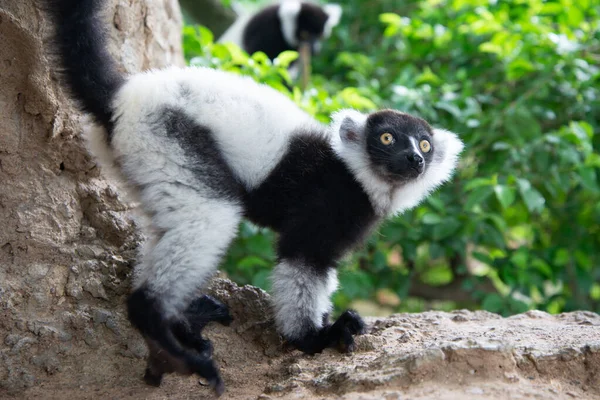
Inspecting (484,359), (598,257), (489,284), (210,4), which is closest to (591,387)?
(484,359)

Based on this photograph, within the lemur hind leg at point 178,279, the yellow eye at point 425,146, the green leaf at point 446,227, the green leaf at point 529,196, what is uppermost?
the lemur hind leg at point 178,279

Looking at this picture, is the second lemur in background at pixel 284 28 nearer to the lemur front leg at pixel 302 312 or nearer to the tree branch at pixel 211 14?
the tree branch at pixel 211 14

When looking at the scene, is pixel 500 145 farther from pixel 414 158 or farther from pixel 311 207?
pixel 311 207

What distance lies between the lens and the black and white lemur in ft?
12.1

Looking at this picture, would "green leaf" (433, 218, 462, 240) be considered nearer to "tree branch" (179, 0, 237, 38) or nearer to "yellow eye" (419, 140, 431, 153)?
"yellow eye" (419, 140, 431, 153)

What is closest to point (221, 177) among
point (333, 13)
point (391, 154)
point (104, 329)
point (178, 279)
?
point (178, 279)

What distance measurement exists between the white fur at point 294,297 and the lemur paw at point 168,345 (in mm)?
532

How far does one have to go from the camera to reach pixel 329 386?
3.69 meters

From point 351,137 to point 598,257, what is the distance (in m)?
4.09

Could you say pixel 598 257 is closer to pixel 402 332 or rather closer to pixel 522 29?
pixel 522 29

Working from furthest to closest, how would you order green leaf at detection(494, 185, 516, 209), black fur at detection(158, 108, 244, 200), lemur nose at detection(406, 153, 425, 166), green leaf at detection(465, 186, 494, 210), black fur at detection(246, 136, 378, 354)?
green leaf at detection(465, 186, 494, 210) → green leaf at detection(494, 185, 516, 209) → lemur nose at detection(406, 153, 425, 166) → black fur at detection(246, 136, 378, 354) → black fur at detection(158, 108, 244, 200)

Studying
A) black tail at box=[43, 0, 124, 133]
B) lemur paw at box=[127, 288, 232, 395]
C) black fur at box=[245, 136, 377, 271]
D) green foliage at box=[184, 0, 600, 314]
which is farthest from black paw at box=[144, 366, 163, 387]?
green foliage at box=[184, 0, 600, 314]

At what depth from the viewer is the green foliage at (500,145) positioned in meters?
6.46

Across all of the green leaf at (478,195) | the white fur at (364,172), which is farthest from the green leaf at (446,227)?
the white fur at (364,172)
